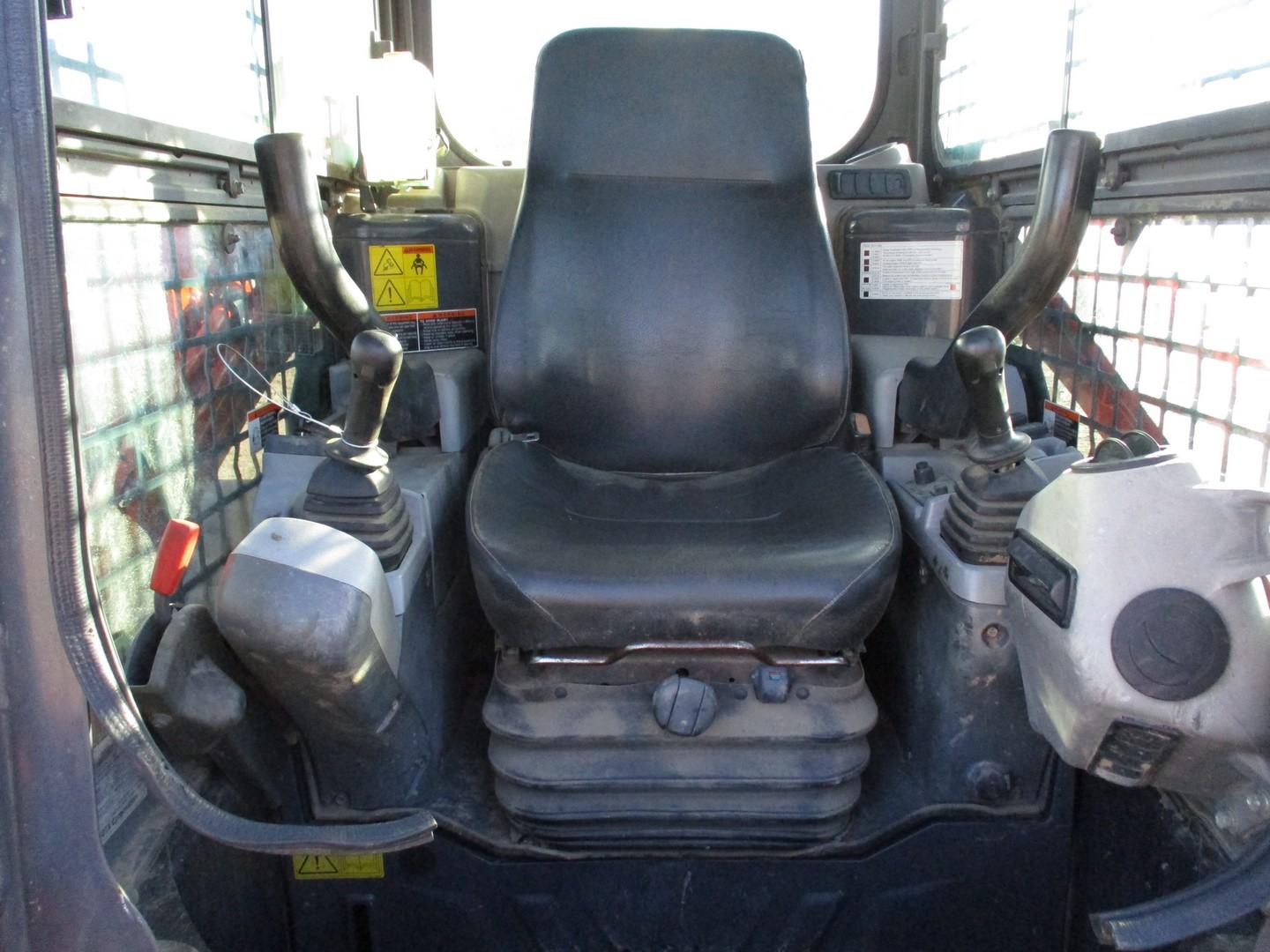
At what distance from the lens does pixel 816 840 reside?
1252 mm

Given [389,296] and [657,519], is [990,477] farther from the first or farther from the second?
[389,296]

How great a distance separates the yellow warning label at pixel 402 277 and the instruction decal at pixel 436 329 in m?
0.02

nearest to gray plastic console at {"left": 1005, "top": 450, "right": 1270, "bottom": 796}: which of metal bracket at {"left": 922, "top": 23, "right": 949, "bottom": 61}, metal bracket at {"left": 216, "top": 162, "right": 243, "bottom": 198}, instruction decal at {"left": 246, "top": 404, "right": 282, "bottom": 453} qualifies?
instruction decal at {"left": 246, "top": 404, "right": 282, "bottom": 453}

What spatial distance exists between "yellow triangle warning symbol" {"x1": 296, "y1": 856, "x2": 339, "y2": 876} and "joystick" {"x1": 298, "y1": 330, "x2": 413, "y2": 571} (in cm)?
37

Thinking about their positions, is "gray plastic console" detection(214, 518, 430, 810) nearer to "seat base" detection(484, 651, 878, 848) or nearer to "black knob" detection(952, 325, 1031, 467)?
"seat base" detection(484, 651, 878, 848)

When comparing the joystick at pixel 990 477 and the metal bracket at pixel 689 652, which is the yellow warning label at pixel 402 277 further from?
the joystick at pixel 990 477

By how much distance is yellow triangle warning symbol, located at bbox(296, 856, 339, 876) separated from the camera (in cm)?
123

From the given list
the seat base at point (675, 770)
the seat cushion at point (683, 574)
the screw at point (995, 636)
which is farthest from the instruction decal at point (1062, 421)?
the seat base at point (675, 770)

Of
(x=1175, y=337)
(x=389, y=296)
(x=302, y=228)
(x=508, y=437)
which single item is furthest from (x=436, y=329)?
(x=1175, y=337)

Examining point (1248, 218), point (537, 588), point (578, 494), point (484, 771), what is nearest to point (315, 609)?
point (537, 588)

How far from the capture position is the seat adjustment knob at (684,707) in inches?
47.1

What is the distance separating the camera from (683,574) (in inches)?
47.3

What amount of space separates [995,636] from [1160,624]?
350mm

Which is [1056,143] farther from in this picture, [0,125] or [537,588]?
[0,125]
